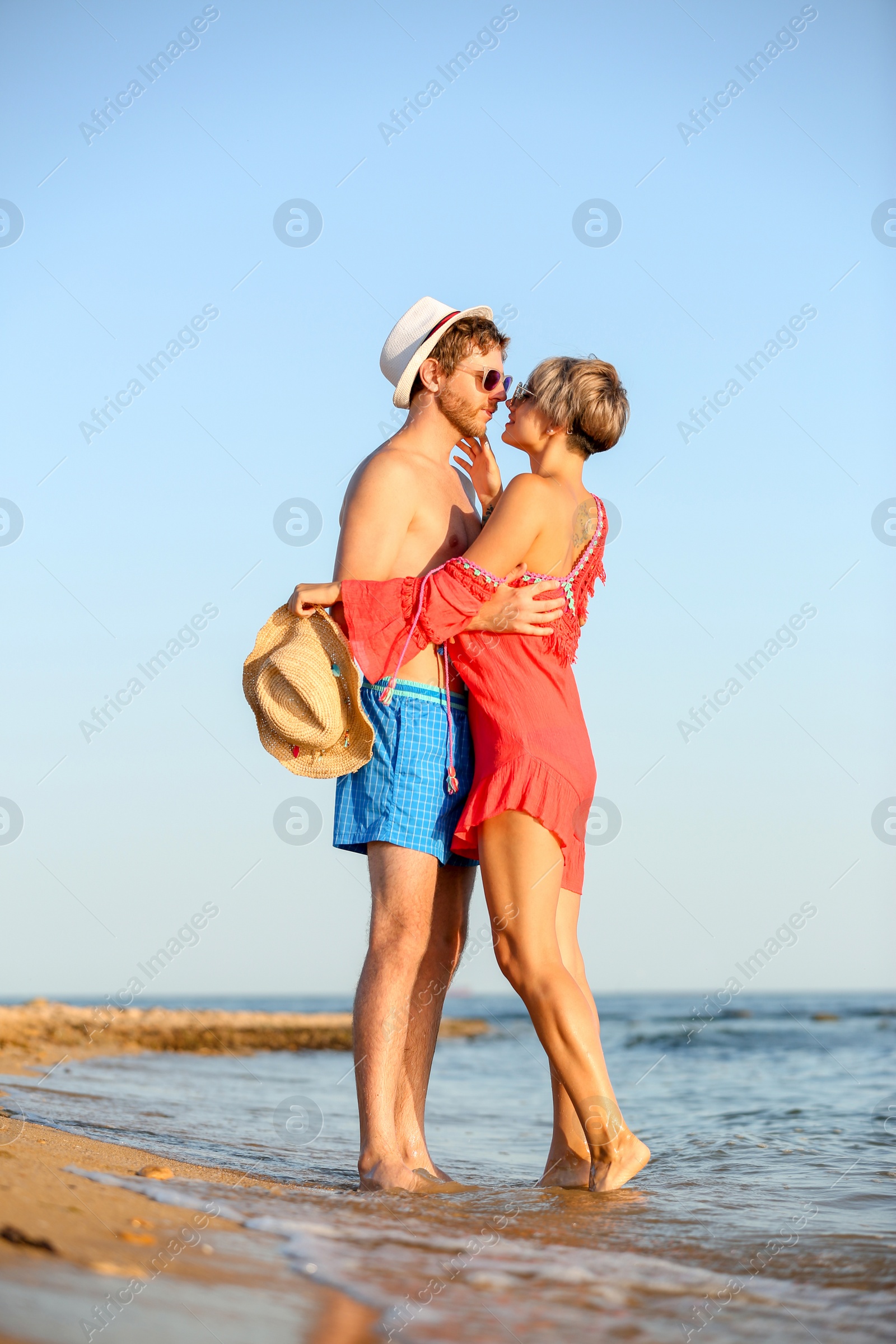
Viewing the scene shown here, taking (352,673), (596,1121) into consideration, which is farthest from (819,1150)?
(352,673)

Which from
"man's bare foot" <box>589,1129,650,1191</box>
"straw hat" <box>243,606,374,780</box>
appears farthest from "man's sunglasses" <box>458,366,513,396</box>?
"man's bare foot" <box>589,1129,650,1191</box>

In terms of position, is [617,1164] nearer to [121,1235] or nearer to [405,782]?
[405,782]

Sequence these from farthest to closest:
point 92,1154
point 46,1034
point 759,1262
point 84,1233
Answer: point 46,1034, point 92,1154, point 759,1262, point 84,1233

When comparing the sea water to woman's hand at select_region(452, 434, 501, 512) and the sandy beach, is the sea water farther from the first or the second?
woman's hand at select_region(452, 434, 501, 512)

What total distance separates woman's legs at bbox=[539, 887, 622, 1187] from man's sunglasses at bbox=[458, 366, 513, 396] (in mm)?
1680

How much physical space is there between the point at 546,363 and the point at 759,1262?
2.54 meters

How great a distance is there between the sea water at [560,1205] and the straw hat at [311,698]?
1.20m

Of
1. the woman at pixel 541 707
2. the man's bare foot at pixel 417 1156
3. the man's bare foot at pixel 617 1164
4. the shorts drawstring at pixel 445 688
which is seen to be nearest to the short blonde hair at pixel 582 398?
the woman at pixel 541 707

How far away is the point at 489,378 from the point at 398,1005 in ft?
6.73

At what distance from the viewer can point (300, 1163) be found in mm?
3916

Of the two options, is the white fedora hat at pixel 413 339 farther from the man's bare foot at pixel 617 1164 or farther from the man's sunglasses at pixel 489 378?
the man's bare foot at pixel 617 1164

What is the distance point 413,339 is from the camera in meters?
3.75

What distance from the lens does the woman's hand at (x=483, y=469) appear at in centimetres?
384

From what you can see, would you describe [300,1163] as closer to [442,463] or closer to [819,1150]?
[819,1150]
